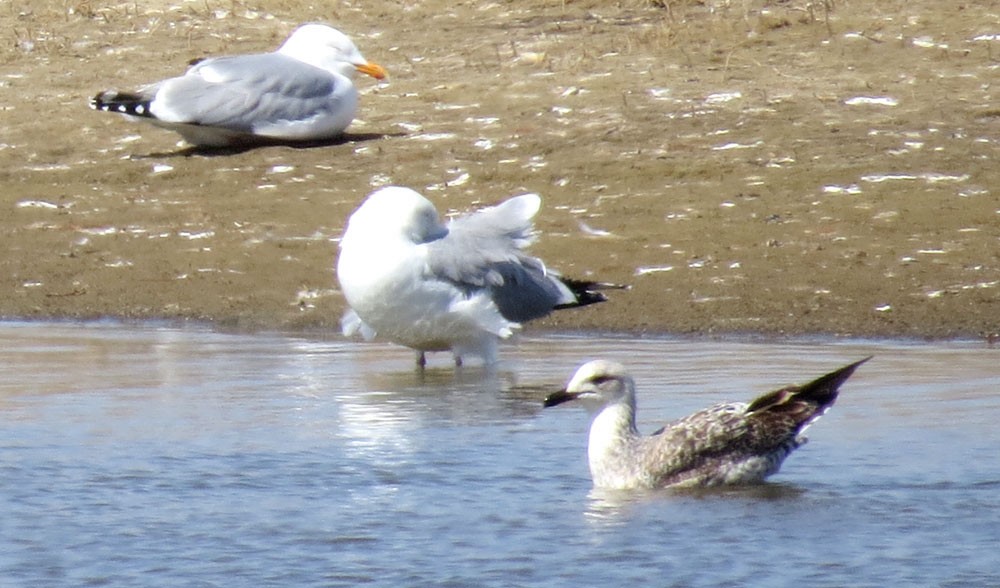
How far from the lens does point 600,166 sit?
12.2m

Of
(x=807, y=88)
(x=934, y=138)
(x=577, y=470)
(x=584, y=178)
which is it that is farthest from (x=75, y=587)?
(x=807, y=88)

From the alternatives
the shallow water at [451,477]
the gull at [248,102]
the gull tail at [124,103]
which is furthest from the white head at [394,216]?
the gull tail at [124,103]

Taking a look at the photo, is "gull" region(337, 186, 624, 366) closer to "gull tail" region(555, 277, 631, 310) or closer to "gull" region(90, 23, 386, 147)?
"gull tail" region(555, 277, 631, 310)

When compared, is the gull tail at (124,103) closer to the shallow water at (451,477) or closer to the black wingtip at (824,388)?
the shallow water at (451,477)

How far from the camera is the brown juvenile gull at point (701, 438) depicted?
6848 mm

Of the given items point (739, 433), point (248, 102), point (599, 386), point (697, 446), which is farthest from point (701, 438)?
point (248, 102)

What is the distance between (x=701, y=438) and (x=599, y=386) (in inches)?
16.6

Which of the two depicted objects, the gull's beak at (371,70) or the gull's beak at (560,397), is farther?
the gull's beak at (371,70)

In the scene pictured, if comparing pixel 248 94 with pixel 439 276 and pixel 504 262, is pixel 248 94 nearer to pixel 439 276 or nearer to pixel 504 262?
pixel 504 262

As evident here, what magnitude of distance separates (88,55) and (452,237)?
705 centimetres

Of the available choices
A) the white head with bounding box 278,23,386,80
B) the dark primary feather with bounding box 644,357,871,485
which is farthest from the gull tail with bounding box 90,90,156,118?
the dark primary feather with bounding box 644,357,871,485

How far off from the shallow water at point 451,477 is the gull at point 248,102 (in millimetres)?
3752

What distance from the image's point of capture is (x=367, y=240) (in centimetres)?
898

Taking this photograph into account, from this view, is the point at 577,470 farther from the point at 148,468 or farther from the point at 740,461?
the point at 148,468
